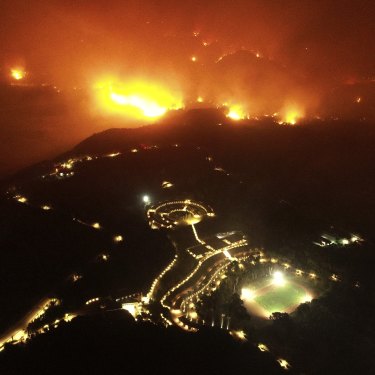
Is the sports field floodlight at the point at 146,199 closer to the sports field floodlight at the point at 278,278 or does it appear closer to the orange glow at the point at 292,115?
the sports field floodlight at the point at 278,278

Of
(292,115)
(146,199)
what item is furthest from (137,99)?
(146,199)

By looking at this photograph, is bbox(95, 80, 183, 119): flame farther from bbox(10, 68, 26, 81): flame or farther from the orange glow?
bbox(10, 68, 26, 81): flame

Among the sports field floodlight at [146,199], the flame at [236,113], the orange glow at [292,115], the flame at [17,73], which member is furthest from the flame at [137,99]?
the sports field floodlight at [146,199]

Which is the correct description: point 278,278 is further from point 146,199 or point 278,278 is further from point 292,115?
point 292,115

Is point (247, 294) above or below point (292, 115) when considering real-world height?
below

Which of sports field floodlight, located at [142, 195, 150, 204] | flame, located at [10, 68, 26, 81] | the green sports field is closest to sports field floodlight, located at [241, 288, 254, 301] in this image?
the green sports field
